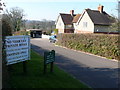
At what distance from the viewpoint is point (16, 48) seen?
7.14 metres

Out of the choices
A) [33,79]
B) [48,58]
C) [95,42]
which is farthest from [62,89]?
[95,42]

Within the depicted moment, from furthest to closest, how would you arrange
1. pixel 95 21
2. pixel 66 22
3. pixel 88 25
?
pixel 66 22
pixel 88 25
pixel 95 21

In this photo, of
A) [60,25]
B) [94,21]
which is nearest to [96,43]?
[94,21]

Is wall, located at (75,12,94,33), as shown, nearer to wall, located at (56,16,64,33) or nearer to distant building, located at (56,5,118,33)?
distant building, located at (56,5,118,33)

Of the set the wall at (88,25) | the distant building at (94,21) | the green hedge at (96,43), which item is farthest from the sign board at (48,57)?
the wall at (88,25)

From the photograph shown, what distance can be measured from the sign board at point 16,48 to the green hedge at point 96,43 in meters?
10.4

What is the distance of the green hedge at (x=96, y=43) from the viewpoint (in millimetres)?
16094

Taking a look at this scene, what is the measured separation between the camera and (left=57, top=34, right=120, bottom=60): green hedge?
52.8 ft

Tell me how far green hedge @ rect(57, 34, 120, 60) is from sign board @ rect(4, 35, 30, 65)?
1040cm

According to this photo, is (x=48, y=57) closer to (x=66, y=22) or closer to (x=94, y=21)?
(x=94, y=21)

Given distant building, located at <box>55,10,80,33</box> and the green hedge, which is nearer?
the green hedge

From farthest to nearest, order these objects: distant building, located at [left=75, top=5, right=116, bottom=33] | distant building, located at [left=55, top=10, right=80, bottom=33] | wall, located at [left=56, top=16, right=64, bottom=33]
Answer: wall, located at [left=56, top=16, right=64, bottom=33], distant building, located at [left=55, top=10, right=80, bottom=33], distant building, located at [left=75, top=5, right=116, bottom=33]

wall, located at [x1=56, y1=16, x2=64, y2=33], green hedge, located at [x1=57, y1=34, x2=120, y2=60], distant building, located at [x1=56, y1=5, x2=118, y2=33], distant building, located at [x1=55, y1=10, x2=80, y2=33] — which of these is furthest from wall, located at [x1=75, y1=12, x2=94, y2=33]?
green hedge, located at [x1=57, y1=34, x2=120, y2=60]

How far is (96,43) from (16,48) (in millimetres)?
12824
